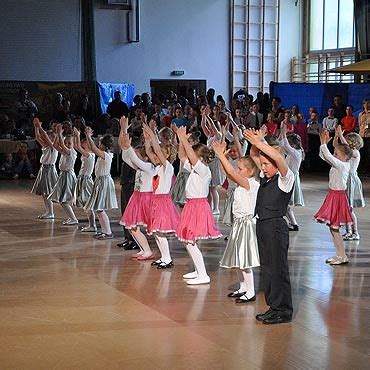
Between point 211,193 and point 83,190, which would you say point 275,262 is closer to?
point 83,190

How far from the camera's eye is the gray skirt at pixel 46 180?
1110 centimetres

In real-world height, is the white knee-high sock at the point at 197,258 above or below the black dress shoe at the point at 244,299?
above

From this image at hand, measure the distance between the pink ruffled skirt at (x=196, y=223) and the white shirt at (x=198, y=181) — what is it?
6 centimetres

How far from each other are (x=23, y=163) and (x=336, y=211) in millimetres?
9955

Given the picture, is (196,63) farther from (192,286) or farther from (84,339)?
(84,339)

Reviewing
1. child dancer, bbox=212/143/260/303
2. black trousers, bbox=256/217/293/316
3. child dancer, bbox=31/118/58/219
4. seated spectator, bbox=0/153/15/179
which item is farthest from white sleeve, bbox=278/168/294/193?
seated spectator, bbox=0/153/15/179

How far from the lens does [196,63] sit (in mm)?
23781

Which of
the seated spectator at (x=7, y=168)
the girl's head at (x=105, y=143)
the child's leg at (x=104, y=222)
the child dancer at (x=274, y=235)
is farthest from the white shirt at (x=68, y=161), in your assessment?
the seated spectator at (x=7, y=168)

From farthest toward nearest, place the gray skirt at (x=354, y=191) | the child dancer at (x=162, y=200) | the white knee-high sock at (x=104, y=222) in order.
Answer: the white knee-high sock at (x=104, y=222), the gray skirt at (x=354, y=191), the child dancer at (x=162, y=200)

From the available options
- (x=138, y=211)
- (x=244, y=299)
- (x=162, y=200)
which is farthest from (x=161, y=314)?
(x=138, y=211)

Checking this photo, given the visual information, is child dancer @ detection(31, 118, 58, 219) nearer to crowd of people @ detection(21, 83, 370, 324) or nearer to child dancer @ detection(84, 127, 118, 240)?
crowd of people @ detection(21, 83, 370, 324)

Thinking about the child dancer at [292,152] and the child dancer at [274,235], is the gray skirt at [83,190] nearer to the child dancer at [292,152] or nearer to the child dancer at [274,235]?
the child dancer at [292,152]

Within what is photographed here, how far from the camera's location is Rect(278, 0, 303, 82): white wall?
2445 centimetres

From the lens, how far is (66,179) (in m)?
10.7
